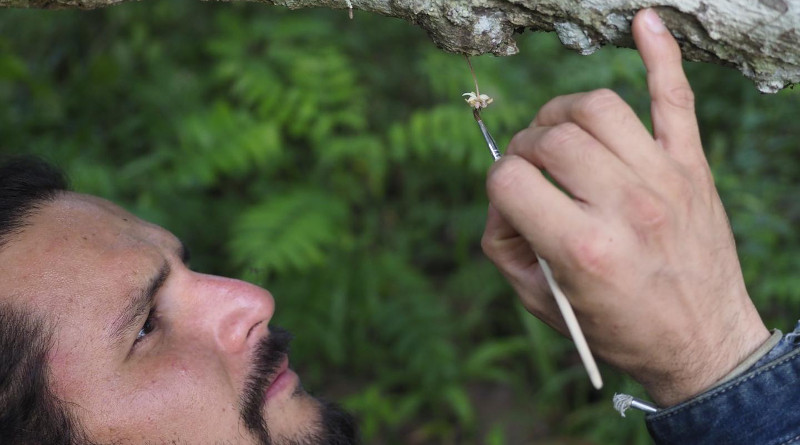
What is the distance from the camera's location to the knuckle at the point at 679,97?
1316 millimetres

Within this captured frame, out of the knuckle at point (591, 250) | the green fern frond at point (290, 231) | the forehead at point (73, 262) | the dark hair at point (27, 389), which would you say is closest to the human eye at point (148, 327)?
the forehead at point (73, 262)

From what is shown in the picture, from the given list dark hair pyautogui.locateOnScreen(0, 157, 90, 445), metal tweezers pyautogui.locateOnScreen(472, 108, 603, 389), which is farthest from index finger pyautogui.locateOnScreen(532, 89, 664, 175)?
dark hair pyautogui.locateOnScreen(0, 157, 90, 445)

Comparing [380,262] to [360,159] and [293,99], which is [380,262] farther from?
[293,99]

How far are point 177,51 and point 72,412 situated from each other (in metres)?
3.61

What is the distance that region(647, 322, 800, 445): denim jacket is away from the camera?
1449 millimetres

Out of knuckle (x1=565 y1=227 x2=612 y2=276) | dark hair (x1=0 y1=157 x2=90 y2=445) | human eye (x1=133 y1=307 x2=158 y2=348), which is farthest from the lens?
human eye (x1=133 y1=307 x2=158 y2=348)

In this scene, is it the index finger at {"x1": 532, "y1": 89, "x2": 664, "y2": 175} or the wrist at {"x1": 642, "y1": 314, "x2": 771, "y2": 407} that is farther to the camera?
the wrist at {"x1": 642, "y1": 314, "x2": 771, "y2": 407}

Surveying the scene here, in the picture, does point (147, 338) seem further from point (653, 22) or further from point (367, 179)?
point (367, 179)

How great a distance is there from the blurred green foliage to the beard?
4.88ft

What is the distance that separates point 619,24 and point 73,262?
53.8 inches

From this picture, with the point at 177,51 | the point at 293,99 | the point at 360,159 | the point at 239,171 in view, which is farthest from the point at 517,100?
the point at 177,51

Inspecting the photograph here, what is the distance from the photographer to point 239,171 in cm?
438

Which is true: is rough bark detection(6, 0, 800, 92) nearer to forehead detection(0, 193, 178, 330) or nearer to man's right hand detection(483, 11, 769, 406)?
man's right hand detection(483, 11, 769, 406)

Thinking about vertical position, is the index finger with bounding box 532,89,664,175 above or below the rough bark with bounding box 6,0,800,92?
below
